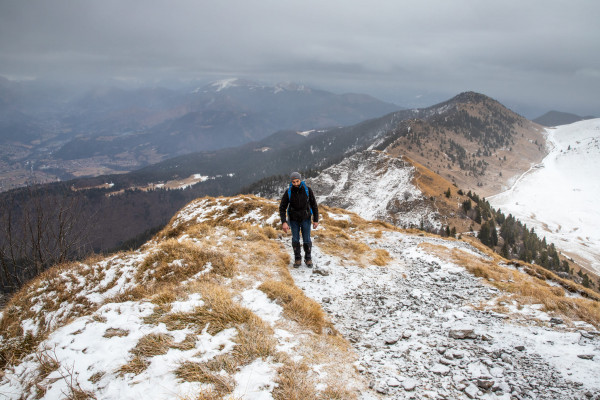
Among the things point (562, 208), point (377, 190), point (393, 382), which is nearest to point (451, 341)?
point (393, 382)

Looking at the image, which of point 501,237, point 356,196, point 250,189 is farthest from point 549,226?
point 250,189

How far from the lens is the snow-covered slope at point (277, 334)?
13.8 feet

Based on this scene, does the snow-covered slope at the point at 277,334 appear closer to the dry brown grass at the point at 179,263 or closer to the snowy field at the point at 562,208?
the dry brown grass at the point at 179,263

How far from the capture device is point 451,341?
5.86 m

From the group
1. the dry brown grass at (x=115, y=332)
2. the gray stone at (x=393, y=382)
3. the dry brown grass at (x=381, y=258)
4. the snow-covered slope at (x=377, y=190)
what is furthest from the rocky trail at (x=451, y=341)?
the snow-covered slope at (x=377, y=190)

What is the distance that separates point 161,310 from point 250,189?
175 m

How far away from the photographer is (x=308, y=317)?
20.7ft

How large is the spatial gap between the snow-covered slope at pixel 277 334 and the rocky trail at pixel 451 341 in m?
0.03

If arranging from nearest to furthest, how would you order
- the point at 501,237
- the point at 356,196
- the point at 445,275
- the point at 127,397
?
the point at 127,397 → the point at 445,275 → the point at 501,237 → the point at 356,196

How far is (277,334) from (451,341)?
3.85 m

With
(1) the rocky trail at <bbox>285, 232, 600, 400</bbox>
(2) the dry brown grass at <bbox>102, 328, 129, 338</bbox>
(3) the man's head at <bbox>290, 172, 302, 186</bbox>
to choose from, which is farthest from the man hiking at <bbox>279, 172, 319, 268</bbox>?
(2) the dry brown grass at <bbox>102, 328, 129, 338</bbox>

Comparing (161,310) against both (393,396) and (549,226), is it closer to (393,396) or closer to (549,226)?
(393,396)

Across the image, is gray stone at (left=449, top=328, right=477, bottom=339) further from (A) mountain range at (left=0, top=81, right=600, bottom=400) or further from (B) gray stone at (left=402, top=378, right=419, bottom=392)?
(B) gray stone at (left=402, top=378, right=419, bottom=392)

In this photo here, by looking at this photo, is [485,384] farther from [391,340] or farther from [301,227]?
[301,227]
